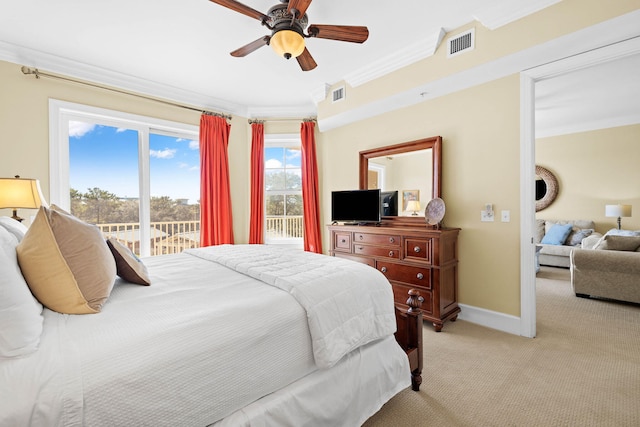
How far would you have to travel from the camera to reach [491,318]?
2758 mm

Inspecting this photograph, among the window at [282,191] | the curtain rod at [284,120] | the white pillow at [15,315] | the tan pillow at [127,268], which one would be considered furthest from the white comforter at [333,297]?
the curtain rod at [284,120]

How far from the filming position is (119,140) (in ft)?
11.9

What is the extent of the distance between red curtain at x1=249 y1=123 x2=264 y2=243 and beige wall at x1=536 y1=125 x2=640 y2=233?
5.66 m

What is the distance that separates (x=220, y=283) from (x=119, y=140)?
3211mm

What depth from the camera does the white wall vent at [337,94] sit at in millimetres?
3697

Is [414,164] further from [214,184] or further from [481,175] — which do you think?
[214,184]

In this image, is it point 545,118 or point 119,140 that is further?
point 545,118

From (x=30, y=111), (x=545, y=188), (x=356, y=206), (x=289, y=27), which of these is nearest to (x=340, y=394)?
(x=289, y=27)

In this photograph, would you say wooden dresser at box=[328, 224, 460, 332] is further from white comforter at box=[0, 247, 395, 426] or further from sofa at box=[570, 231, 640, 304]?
sofa at box=[570, 231, 640, 304]

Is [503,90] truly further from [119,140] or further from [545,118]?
[119,140]

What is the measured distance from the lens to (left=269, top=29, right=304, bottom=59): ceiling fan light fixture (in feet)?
6.31

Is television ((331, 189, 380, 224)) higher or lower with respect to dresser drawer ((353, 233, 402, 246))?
higher

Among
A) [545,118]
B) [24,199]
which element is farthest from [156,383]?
[545,118]

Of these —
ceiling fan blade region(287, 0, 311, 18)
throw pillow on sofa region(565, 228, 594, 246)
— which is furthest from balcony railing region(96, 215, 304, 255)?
throw pillow on sofa region(565, 228, 594, 246)
